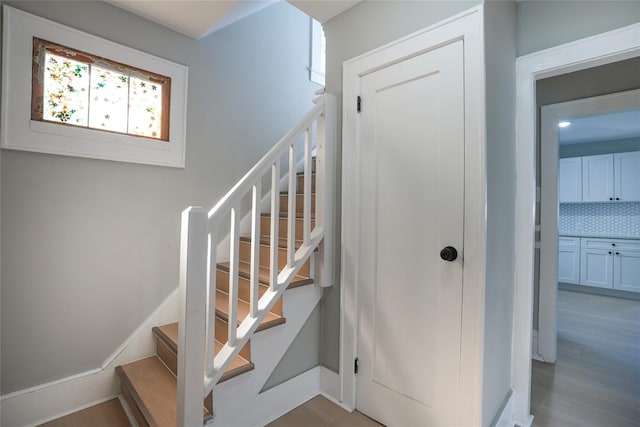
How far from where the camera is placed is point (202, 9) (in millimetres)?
1892

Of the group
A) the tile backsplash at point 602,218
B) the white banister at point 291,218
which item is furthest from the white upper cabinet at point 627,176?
the white banister at point 291,218

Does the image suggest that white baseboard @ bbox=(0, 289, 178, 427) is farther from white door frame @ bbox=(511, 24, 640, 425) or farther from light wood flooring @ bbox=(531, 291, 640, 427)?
light wood flooring @ bbox=(531, 291, 640, 427)

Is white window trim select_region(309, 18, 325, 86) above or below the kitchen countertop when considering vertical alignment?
above

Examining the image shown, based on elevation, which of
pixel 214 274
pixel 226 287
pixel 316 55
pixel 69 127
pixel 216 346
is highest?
pixel 316 55

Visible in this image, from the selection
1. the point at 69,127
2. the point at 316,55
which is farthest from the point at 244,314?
the point at 316,55

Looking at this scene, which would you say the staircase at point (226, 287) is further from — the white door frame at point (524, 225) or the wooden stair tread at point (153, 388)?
the white door frame at point (524, 225)

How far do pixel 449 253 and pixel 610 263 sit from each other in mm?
4883

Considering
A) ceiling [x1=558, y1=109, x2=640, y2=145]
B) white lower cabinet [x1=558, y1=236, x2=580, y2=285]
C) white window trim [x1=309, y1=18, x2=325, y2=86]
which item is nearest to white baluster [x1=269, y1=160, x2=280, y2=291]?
white window trim [x1=309, y1=18, x2=325, y2=86]

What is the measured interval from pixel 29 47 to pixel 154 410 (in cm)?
198

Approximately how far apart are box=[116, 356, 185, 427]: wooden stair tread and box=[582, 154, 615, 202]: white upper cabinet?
6.12 metres

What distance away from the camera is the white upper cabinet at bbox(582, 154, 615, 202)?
458 cm

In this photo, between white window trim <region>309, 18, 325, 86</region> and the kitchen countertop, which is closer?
white window trim <region>309, 18, 325, 86</region>

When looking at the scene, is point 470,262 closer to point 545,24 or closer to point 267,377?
point 267,377

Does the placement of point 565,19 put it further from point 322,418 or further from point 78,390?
point 78,390
